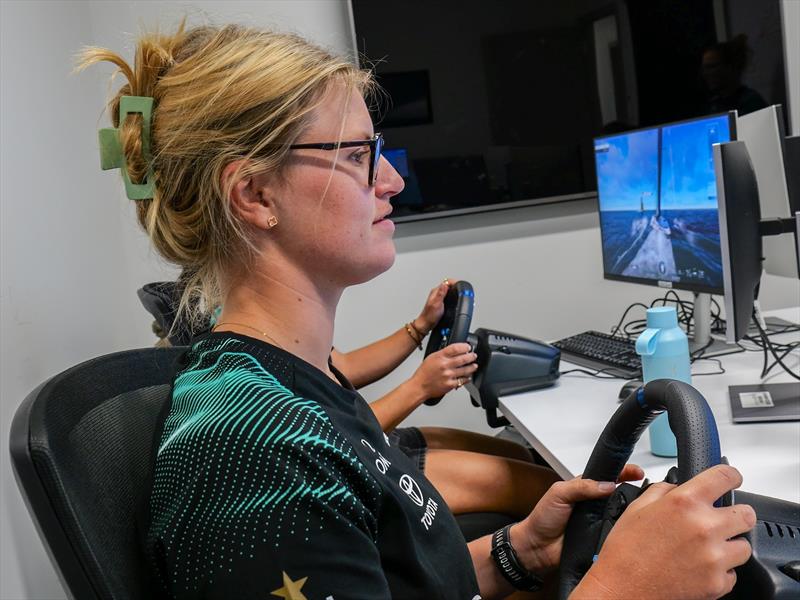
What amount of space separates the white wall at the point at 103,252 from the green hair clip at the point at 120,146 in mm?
447

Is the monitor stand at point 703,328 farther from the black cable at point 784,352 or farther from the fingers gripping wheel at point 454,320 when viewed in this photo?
the fingers gripping wheel at point 454,320

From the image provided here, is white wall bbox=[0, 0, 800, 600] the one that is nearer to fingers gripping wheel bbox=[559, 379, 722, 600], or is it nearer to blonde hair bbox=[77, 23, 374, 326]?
blonde hair bbox=[77, 23, 374, 326]

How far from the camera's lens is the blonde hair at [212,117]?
890 millimetres

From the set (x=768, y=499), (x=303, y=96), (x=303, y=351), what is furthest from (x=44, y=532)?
(x=768, y=499)

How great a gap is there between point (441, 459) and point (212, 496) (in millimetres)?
1062

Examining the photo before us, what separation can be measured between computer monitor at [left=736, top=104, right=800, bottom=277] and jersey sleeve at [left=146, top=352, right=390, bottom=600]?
1.39m

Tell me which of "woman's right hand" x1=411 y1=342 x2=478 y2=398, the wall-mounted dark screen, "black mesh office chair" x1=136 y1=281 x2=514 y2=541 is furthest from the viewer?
the wall-mounted dark screen

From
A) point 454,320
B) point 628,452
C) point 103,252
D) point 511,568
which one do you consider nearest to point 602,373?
point 454,320

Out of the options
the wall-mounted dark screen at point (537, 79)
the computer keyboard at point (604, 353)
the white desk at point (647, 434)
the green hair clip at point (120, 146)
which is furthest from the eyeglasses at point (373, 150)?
the wall-mounted dark screen at point (537, 79)

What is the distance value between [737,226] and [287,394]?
3.20 feet

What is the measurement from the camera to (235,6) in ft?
8.44

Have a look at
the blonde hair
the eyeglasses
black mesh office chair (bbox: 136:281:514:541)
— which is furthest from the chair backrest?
black mesh office chair (bbox: 136:281:514:541)

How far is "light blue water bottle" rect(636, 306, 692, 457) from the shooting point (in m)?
1.21

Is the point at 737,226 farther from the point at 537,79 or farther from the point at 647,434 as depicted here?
the point at 537,79
